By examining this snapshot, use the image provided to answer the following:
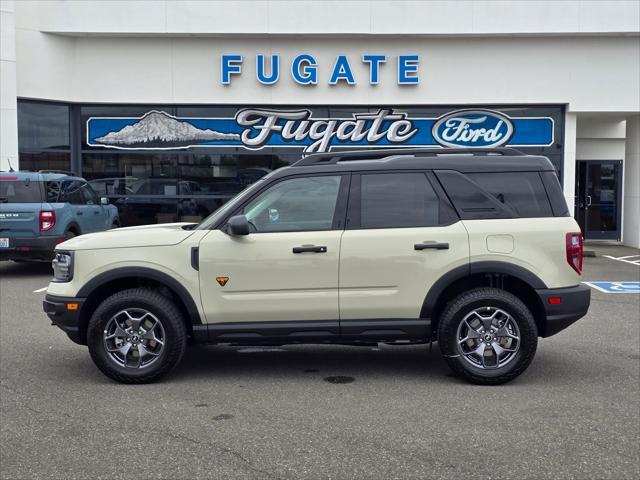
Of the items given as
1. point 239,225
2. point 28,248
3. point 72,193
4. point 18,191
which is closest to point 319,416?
point 239,225

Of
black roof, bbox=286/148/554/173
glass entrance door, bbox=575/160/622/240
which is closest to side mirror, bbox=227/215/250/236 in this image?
black roof, bbox=286/148/554/173

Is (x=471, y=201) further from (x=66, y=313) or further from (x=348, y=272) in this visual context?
(x=66, y=313)

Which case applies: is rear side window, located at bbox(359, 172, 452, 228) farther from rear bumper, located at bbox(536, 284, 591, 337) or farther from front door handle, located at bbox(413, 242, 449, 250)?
rear bumper, located at bbox(536, 284, 591, 337)

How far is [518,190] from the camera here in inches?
242

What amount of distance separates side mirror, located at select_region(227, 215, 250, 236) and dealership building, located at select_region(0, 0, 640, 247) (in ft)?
43.1

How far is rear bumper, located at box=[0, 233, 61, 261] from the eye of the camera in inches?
487

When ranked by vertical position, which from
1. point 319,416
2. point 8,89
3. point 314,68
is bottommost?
point 319,416

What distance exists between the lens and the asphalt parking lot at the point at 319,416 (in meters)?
4.25

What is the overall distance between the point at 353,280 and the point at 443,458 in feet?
6.44

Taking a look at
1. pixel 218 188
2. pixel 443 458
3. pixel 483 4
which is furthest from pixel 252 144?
pixel 443 458

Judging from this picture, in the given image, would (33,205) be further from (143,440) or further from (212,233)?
(143,440)

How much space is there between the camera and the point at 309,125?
19.1 metres

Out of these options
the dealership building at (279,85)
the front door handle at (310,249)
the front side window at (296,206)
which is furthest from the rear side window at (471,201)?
the dealership building at (279,85)

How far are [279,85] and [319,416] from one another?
1456 centimetres
